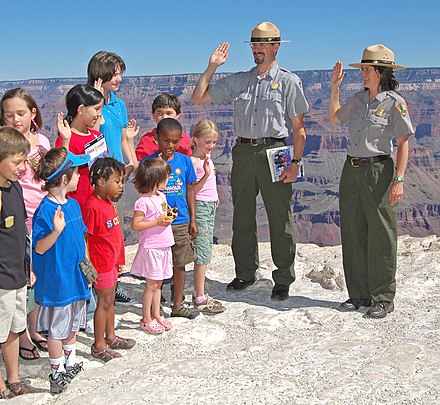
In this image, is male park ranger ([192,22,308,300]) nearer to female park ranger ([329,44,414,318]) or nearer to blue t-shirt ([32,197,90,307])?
female park ranger ([329,44,414,318])

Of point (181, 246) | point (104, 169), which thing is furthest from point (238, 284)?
point (104, 169)

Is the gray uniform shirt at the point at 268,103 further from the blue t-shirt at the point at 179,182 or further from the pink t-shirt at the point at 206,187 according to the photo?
the blue t-shirt at the point at 179,182

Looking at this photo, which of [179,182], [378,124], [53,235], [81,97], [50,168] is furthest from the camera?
[378,124]

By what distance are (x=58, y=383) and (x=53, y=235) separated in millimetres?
911

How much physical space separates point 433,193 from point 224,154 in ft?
186

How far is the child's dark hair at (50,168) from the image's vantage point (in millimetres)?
3541

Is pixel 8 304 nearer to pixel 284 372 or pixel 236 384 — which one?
pixel 236 384

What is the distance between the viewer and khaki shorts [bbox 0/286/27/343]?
338 cm

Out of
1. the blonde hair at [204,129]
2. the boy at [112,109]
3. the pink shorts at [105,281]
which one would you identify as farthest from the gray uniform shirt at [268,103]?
the pink shorts at [105,281]

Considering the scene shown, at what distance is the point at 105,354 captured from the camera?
162 inches

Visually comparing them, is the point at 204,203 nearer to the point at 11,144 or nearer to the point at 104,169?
the point at 104,169

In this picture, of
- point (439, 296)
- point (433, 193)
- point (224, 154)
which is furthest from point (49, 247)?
point (224, 154)

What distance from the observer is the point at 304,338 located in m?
4.60

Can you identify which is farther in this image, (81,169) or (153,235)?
(153,235)
